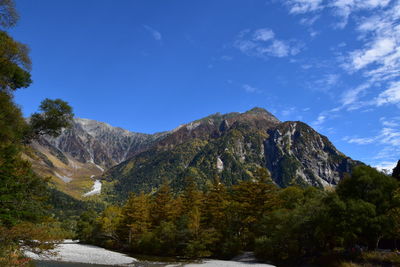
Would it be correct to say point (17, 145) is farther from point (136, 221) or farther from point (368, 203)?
point (136, 221)

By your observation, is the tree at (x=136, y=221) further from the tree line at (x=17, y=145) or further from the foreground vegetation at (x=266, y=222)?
the tree line at (x=17, y=145)

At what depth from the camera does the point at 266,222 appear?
4794cm

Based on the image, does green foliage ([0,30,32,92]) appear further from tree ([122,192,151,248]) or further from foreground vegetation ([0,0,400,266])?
tree ([122,192,151,248])

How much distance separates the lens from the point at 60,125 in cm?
2236

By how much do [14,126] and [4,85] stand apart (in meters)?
2.80

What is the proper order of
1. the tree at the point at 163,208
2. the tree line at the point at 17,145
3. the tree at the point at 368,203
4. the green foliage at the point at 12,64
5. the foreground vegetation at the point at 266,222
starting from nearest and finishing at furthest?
the tree line at the point at 17,145 < the green foliage at the point at 12,64 < the tree at the point at 368,203 < the foreground vegetation at the point at 266,222 < the tree at the point at 163,208

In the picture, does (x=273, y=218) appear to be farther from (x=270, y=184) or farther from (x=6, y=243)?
(x=6, y=243)

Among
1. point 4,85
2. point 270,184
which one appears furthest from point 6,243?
point 270,184

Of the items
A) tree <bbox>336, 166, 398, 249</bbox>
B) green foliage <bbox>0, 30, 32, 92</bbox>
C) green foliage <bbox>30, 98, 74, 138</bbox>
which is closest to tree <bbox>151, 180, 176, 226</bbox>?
tree <bbox>336, 166, 398, 249</bbox>

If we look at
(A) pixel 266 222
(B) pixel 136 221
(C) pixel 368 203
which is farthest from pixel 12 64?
(B) pixel 136 221

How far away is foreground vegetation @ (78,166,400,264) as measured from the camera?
32.3m

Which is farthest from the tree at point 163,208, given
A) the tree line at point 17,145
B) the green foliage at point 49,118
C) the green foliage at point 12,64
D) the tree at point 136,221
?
the green foliage at point 12,64

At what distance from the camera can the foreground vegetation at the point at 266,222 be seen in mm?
32281

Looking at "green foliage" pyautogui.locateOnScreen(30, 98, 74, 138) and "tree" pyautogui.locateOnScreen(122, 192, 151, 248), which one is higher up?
"green foliage" pyautogui.locateOnScreen(30, 98, 74, 138)
